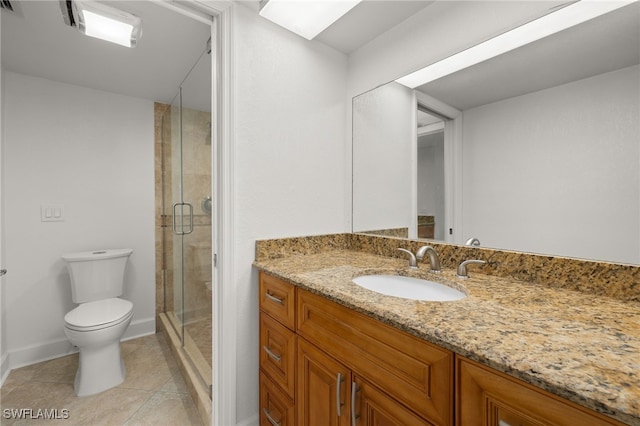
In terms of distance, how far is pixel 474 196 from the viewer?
1240 millimetres

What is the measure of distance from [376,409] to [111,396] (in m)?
1.78

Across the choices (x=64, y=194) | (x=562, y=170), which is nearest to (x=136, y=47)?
(x=64, y=194)

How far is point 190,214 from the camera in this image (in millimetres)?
2107

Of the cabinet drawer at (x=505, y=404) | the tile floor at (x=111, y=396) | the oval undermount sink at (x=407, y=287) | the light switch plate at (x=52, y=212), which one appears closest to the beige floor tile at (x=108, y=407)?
the tile floor at (x=111, y=396)

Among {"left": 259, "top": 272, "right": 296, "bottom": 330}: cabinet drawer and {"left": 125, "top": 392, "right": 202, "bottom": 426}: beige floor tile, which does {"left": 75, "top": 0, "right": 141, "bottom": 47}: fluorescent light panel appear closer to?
{"left": 259, "top": 272, "right": 296, "bottom": 330}: cabinet drawer

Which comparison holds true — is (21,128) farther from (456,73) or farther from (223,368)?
(456,73)

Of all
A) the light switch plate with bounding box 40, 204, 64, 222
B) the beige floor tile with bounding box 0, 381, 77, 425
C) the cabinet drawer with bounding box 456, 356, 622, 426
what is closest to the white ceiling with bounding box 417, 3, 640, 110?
the cabinet drawer with bounding box 456, 356, 622, 426

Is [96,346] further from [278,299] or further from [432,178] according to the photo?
[432,178]

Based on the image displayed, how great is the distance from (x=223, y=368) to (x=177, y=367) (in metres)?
0.96

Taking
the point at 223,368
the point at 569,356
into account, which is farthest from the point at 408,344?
the point at 223,368

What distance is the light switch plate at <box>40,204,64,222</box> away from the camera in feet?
6.90

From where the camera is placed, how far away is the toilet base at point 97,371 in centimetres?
172

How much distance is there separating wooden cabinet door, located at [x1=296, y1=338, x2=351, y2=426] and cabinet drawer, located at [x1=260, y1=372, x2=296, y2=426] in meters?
0.08

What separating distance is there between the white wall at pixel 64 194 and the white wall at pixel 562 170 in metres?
2.60
